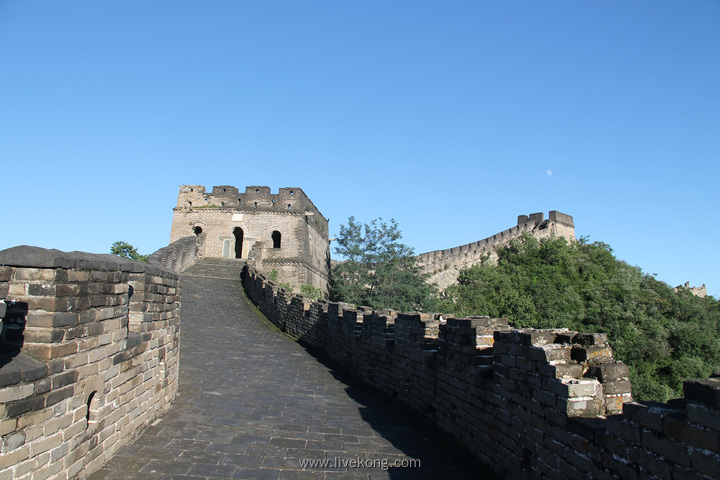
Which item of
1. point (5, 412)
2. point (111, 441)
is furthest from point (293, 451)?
point (5, 412)

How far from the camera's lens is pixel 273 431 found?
18.3 ft

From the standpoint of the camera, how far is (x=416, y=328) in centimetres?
721

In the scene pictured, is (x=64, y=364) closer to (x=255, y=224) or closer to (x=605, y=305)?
(x=255, y=224)

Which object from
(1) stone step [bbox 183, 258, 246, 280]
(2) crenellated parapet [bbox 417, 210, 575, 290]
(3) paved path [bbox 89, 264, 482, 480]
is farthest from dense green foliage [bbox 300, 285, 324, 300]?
(3) paved path [bbox 89, 264, 482, 480]

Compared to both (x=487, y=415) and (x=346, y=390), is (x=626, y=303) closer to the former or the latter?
(x=346, y=390)

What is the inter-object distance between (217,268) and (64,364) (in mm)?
21298

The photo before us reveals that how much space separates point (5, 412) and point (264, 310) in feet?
47.3

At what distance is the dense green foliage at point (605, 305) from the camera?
23.9 m

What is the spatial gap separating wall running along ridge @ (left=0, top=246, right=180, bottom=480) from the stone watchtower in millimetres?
22915

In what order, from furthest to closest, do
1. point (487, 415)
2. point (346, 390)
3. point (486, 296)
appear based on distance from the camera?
point (486, 296), point (346, 390), point (487, 415)

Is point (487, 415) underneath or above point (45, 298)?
underneath

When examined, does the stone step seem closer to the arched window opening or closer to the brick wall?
the brick wall

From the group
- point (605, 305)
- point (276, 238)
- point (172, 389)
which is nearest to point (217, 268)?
point (276, 238)

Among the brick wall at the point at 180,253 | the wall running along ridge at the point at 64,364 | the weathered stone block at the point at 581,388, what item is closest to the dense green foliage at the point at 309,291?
the brick wall at the point at 180,253
